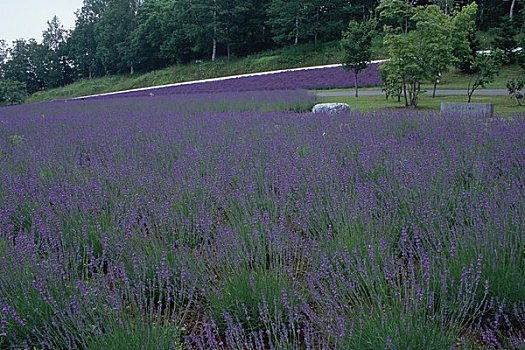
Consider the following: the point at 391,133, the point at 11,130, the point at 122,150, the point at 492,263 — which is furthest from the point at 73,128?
the point at 492,263

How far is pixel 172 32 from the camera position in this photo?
47.5 m

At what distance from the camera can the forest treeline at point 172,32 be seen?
130 feet

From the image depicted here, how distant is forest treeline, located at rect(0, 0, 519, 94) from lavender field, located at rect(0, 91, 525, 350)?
92.5 ft

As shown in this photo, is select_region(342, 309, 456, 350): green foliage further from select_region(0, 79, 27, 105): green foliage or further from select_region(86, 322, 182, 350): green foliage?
select_region(0, 79, 27, 105): green foliage

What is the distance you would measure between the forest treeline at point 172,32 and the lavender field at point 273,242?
28199 mm

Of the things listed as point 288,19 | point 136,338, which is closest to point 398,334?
point 136,338

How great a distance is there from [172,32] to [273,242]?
4852 centimetres

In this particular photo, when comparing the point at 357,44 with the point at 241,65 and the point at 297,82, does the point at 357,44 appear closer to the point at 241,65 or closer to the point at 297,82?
the point at 297,82

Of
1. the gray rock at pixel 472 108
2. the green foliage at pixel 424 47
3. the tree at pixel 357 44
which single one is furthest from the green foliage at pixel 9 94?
the gray rock at pixel 472 108

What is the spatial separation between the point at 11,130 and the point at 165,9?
43.7 m

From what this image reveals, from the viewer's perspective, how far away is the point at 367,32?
18109 millimetres

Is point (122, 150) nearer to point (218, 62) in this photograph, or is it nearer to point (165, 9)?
point (218, 62)

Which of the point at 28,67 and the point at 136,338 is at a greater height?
the point at 28,67

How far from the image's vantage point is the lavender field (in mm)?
1950
